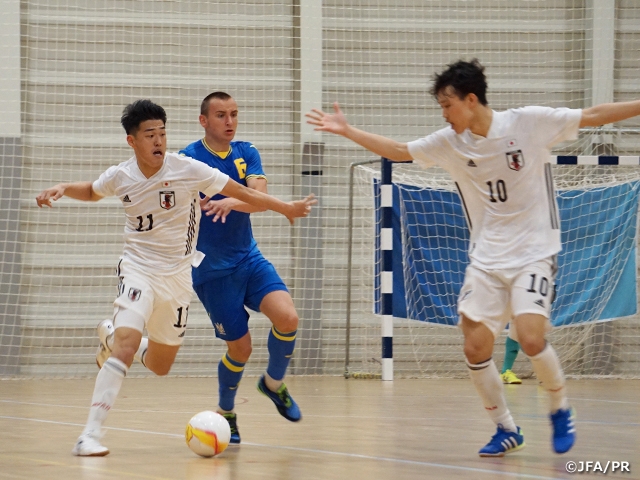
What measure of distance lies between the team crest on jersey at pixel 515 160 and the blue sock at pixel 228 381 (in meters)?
1.94

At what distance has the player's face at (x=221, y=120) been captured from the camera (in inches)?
223

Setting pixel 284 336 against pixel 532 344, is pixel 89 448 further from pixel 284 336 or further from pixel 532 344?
pixel 532 344

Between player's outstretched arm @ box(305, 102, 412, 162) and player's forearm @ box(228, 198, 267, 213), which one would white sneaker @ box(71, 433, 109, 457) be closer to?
player's forearm @ box(228, 198, 267, 213)

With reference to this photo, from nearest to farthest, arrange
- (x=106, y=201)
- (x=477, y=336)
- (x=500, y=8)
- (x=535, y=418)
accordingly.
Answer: (x=477, y=336) < (x=535, y=418) < (x=106, y=201) < (x=500, y=8)

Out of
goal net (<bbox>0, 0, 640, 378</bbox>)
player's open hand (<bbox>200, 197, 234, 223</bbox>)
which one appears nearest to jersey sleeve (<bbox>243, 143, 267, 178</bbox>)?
player's open hand (<bbox>200, 197, 234, 223</bbox>)

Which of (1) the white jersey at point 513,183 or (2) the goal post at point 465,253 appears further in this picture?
(2) the goal post at point 465,253

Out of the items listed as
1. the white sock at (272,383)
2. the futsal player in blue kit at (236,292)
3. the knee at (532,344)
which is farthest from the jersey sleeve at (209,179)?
the knee at (532,344)

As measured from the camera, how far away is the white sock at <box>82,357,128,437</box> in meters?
4.48

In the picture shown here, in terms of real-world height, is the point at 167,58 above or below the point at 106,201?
above

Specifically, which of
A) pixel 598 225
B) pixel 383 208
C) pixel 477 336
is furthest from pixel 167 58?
pixel 477 336

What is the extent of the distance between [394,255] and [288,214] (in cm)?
532

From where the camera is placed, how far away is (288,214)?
16.3ft

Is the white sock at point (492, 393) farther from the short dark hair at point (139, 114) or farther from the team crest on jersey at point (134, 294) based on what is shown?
the short dark hair at point (139, 114)

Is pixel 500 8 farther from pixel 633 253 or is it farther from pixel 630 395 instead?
pixel 630 395
